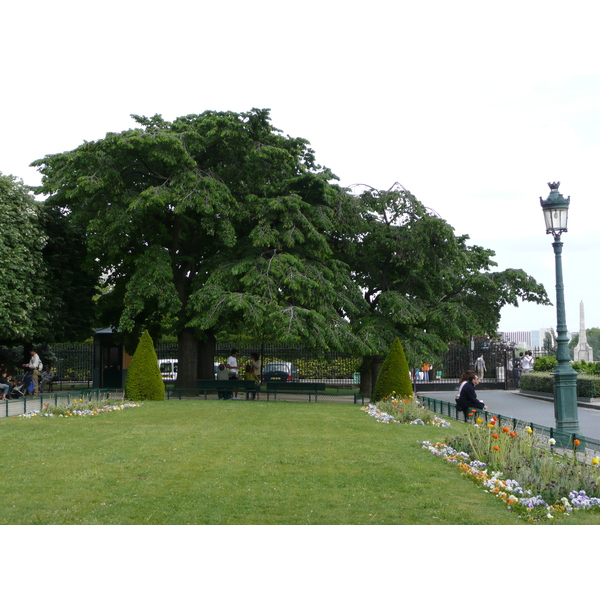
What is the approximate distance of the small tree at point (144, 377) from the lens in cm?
2180

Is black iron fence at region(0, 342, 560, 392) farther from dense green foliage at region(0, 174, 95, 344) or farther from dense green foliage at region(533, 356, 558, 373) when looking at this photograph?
dense green foliage at region(0, 174, 95, 344)

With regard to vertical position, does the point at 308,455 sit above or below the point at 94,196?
below

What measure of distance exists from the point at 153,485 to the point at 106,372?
75.0ft

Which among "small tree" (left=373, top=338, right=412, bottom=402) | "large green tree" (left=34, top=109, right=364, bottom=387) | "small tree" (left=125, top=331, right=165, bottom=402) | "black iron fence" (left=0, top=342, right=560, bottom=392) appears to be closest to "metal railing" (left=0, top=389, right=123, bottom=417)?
"small tree" (left=125, top=331, right=165, bottom=402)

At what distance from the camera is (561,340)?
1226cm

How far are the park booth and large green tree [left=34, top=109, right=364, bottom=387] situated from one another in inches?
115

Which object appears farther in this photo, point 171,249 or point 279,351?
point 279,351

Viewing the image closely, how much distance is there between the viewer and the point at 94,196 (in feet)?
77.0

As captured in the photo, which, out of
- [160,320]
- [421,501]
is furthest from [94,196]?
[421,501]

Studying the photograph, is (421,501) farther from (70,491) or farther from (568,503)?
(70,491)

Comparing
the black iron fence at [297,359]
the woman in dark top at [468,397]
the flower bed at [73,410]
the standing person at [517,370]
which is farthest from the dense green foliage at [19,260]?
the standing person at [517,370]

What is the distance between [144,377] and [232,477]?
14.1 metres

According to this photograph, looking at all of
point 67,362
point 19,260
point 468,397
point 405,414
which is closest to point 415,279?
point 405,414

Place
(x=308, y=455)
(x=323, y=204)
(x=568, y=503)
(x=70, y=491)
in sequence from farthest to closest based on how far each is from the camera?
(x=323, y=204) < (x=308, y=455) < (x=70, y=491) < (x=568, y=503)
